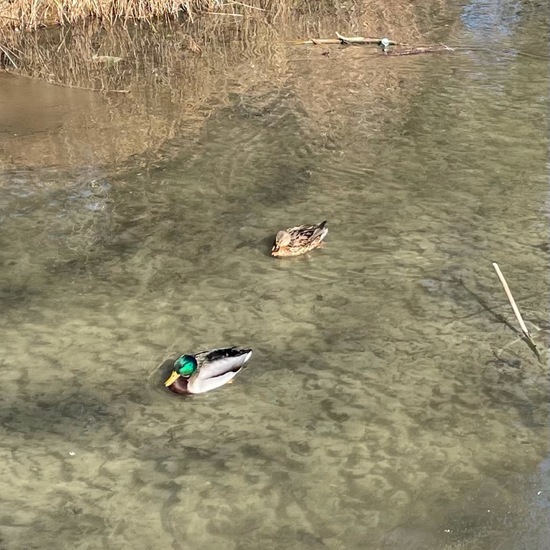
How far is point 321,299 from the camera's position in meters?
5.46

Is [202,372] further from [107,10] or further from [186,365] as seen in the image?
[107,10]

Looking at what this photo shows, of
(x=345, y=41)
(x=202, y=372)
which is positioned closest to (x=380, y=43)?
(x=345, y=41)

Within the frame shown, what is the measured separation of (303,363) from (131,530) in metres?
1.45

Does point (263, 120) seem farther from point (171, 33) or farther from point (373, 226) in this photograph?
point (171, 33)

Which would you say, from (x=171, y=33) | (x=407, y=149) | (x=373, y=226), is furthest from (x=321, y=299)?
(x=171, y=33)

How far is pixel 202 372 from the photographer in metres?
4.52

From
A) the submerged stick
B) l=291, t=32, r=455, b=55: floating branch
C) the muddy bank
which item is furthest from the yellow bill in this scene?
l=291, t=32, r=455, b=55: floating branch

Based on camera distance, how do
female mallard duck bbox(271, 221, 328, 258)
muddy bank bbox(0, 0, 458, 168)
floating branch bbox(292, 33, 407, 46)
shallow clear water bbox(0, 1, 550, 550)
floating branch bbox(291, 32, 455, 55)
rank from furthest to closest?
floating branch bbox(292, 33, 407, 46), floating branch bbox(291, 32, 455, 55), muddy bank bbox(0, 0, 458, 168), female mallard duck bbox(271, 221, 328, 258), shallow clear water bbox(0, 1, 550, 550)

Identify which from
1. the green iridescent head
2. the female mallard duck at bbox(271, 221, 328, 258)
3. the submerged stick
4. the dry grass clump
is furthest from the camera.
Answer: the dry grass clump

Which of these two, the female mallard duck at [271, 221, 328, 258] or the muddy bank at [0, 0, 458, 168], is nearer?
the female mallard duck at [271, 221, 328, 258]

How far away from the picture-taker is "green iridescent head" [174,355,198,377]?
4.50 metres

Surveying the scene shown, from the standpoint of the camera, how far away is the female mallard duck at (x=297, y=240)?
5.79 metres

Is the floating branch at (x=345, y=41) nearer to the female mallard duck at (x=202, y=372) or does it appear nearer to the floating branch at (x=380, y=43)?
the floating branch at (x=380, y=43)

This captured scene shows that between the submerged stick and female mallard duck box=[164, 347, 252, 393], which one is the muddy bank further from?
the submerged stick
